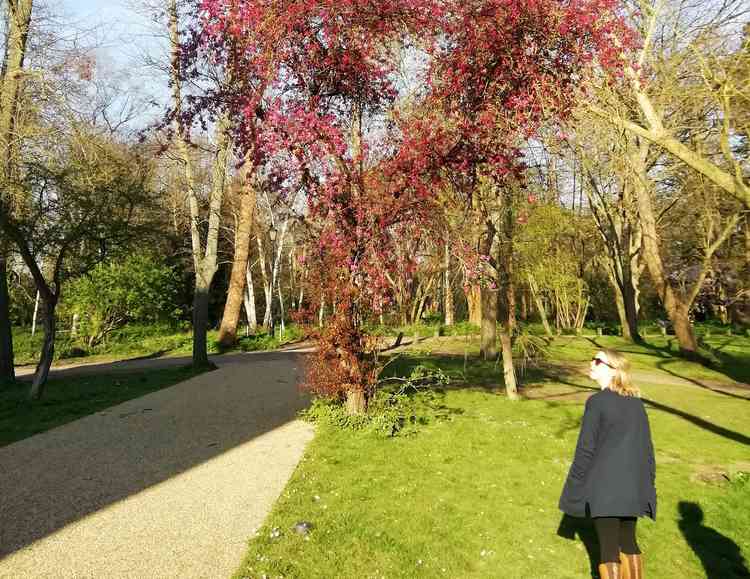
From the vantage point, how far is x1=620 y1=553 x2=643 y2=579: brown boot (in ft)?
11.0

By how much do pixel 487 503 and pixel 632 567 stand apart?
179 centimetres

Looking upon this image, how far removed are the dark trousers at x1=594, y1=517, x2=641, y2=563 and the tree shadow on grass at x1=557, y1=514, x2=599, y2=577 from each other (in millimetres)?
696

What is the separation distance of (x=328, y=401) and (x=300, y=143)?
174 inches

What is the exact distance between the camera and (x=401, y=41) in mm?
7348

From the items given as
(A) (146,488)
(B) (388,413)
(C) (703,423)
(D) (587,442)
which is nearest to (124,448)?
(A) (146,488)

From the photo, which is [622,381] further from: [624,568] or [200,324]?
[200,324]

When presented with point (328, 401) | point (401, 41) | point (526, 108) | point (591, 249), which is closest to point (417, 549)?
point (328, 401)

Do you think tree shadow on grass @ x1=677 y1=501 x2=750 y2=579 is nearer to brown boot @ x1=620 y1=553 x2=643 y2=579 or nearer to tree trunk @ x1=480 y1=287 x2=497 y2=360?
brown boot @ x1=620 y1=553 x2=643 y2=579

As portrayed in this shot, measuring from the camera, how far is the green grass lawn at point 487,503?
13.1ft

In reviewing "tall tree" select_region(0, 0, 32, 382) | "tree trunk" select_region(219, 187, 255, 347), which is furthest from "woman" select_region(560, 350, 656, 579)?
"tree trunk" select_region(219, 187, 255, 347)

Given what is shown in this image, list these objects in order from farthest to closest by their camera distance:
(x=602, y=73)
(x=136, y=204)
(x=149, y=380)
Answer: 1. (x=149, y=380)
2. (x=136, y=204)
3. (x=602, y=73)

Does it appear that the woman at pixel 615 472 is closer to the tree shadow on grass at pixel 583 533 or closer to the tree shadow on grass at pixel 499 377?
the tree shadow on grass at pixel 583 533

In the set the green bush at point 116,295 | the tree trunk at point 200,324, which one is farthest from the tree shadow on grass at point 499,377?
the green bush at point 116,295

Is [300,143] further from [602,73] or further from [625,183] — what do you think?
[625,183]
